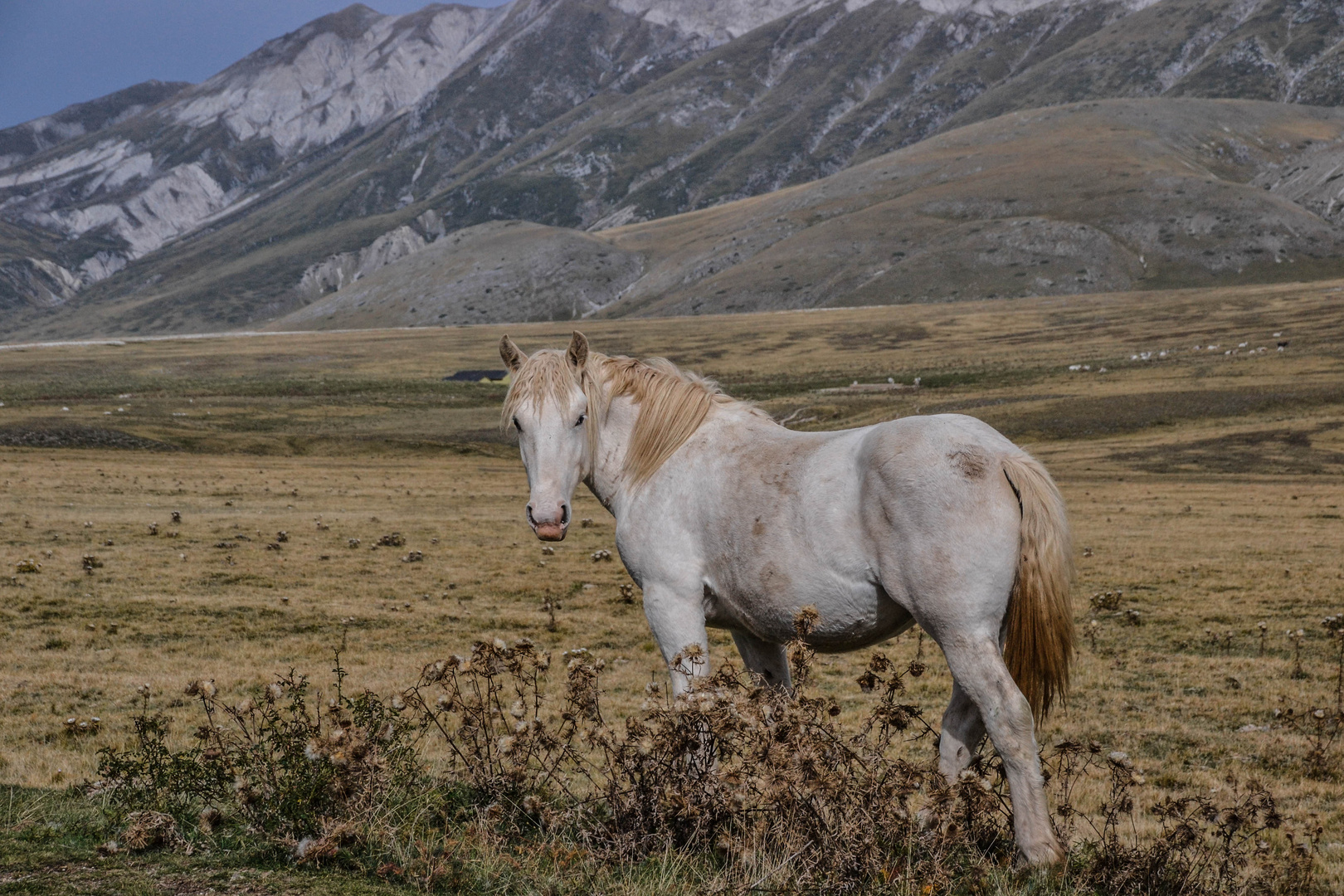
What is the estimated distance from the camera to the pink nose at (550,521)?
661cm

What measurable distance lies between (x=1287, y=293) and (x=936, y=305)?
5406 cm

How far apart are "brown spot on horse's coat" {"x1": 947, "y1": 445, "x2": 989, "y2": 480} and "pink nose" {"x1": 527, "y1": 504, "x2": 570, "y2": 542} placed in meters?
2.60

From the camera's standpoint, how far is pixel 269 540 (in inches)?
1013

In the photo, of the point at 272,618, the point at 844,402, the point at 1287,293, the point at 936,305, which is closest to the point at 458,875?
the point at 272,618

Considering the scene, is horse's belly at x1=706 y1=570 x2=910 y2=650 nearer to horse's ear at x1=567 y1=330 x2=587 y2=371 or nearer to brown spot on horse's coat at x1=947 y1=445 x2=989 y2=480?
brown spot on horse's coat at x1=947 y1=445 x2=989 y2=480

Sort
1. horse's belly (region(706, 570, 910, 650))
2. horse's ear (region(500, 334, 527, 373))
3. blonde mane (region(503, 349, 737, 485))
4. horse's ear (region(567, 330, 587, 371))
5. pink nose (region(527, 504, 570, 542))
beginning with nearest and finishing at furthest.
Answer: horse's belly (region(706, 570, 910, 650))
pink nose (region(527, 504, 570, 542))
horse's ear (region(567, 330, 587, 371))
blonde mane (region(503, 349, 737, 485))
horse's ear (region(500, 334, 527, 373))

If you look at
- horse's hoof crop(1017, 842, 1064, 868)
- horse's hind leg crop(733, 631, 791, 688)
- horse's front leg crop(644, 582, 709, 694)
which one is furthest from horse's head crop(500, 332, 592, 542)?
horse's hoof crop(1017, 842, 1064, 868)

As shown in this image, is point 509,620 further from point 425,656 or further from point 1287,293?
point 1287,293

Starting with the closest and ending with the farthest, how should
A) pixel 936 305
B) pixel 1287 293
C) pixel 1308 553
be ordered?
pixel 1308 553
pixel 1287 293
pixel 936 305


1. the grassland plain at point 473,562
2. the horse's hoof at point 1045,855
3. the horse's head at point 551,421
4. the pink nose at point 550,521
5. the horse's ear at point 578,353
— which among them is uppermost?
the horse's ear at point 578,353

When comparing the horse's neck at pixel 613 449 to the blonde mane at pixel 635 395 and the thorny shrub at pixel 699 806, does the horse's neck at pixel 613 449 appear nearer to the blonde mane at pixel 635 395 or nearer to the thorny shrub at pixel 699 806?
the blonde mane at pixel 635 395

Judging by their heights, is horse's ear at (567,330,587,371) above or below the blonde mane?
above

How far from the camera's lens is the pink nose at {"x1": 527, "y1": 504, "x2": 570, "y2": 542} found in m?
6.61

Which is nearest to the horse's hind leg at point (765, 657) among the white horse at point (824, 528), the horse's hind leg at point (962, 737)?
the white horse at point (824, 528)
